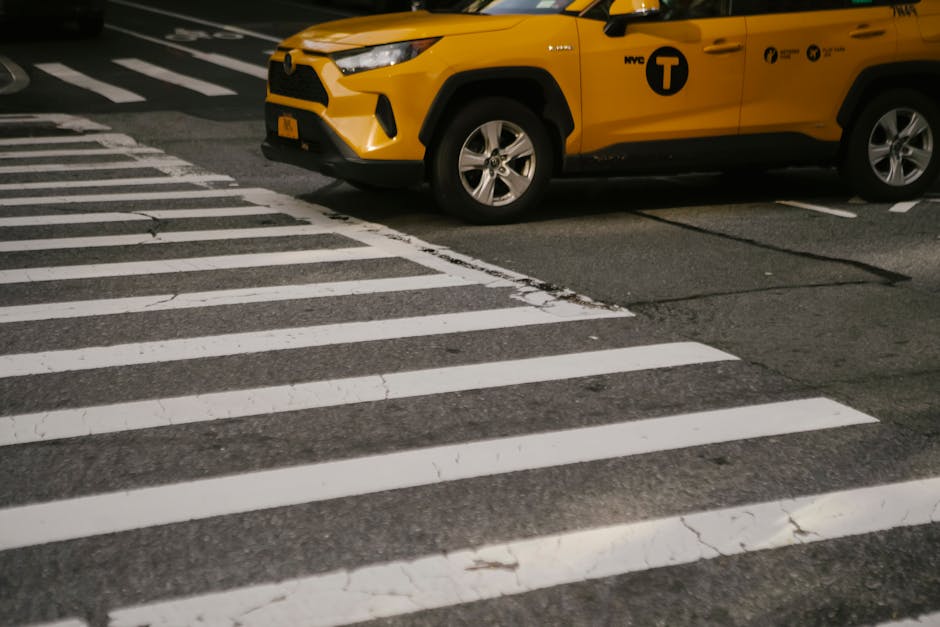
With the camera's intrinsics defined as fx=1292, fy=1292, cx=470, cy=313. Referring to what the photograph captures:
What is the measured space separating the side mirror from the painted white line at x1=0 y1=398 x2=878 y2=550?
4.20 meters

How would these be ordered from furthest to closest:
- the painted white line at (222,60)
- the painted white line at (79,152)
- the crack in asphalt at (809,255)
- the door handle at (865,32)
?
1. the painted white line at (222,60)
2. the painted white line at (79,152)
3. the door handle at (865,32)
4. the crack in asphalt at (809,255)

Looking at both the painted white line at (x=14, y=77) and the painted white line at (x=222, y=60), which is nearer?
the painted white line at (x=14, y=77)

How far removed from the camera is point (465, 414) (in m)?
4.97

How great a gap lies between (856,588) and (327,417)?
2131 millimetres

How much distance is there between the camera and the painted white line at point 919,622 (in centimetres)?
340

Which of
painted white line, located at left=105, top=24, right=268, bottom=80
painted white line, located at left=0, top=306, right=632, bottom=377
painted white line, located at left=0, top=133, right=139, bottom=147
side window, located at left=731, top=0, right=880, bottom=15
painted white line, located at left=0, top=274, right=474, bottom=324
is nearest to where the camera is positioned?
painted white line, located at left=0, top=306, right=632, bottom=377

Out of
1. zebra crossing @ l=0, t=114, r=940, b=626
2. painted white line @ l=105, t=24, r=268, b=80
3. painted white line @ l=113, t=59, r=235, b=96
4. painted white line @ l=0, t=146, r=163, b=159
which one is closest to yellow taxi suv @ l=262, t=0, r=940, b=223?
zebra crossing @ l=0, t=114, r=940, b=626

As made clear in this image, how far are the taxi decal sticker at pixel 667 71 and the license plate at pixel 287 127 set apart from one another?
246 cm

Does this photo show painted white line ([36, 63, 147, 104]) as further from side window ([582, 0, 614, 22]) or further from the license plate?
side window ([582, 0, 614, 22])

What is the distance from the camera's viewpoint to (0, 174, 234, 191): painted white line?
10438 mm

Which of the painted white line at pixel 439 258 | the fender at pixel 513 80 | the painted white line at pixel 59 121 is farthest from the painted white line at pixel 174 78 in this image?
the fender at pixel 513 80

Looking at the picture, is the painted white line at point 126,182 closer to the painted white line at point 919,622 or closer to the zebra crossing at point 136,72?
the zebra crossing at point 136,72

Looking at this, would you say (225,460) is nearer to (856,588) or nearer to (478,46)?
(856,588)

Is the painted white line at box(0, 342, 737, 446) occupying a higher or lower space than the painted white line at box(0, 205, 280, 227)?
higher
